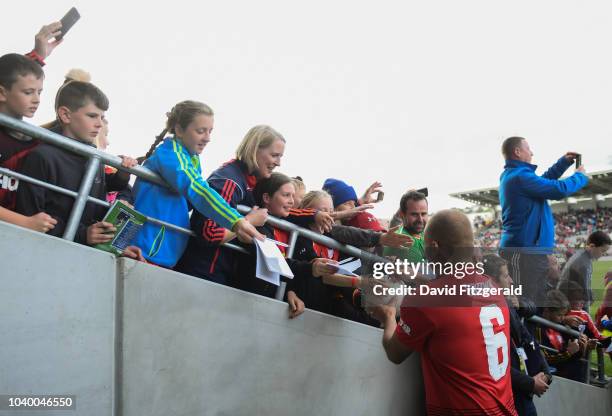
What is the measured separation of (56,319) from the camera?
7.14ft

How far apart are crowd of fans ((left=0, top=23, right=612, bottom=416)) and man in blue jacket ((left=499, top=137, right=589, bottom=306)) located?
3.92ft

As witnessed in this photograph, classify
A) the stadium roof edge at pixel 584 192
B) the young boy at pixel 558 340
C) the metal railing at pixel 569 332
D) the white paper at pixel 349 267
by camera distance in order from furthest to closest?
the stadium roof edge at pixel 584 192
the young boy at pixel 558 340
the metal railing at pixel 569 332
the white paper at pixel 349 267

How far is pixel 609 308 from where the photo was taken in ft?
23.6

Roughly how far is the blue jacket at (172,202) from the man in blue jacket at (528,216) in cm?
346

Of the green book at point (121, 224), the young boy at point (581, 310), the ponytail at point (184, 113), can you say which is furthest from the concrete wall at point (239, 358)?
the young boy at point (581, 310)

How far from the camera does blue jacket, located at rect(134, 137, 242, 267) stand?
2703 millimetres

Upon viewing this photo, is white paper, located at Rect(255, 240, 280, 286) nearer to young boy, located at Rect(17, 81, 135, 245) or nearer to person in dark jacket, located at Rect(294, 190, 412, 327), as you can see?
person in dark jacket, located at Rect(294, 190, 412, 327)

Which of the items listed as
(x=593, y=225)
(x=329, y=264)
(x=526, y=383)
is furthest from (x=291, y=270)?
(x=593, y=225)

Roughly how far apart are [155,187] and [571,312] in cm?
502

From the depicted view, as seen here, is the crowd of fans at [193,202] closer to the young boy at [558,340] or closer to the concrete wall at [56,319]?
the concrete wall at [56,319]

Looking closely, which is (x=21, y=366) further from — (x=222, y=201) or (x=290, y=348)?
(x=290, y=348)

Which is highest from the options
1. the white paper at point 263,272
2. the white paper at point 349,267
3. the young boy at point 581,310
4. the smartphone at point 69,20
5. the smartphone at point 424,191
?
the smartphone at point 69,20

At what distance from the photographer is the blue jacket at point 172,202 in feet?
8.87

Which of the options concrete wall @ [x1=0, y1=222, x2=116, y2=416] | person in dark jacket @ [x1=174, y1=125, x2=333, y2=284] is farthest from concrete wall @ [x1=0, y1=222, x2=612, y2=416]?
person in dark jacket @ [x1=174, y1=125, x2=333, y2=284]
